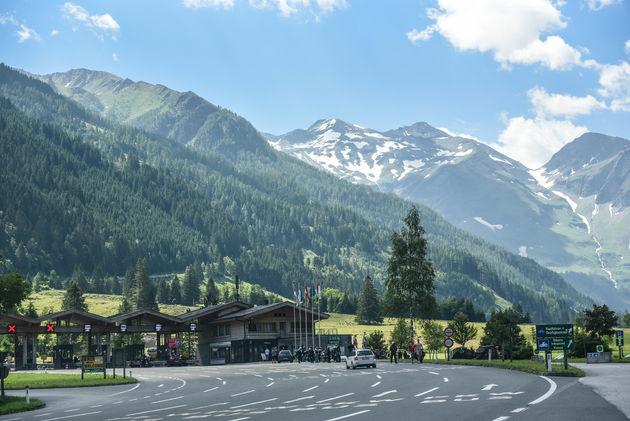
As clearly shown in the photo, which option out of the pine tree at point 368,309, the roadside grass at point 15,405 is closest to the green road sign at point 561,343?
the roadside grass at point 15,405

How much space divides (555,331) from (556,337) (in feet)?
1.00

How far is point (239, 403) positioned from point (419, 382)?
394 inches

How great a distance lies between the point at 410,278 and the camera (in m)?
79.7

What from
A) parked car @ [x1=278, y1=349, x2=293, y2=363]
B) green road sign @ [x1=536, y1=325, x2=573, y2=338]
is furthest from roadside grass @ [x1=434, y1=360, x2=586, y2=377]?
parked car @ [x1=278, y1=349, x2=293, y2=363]

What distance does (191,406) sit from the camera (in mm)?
27953

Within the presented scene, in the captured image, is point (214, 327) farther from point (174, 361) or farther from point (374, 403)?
point (374, 403)

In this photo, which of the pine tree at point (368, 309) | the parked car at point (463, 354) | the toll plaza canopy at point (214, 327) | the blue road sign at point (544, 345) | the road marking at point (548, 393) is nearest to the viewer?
the road marking at point (548, 393)

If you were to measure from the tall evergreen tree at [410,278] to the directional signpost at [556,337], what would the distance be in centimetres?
4095

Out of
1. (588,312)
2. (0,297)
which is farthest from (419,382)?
(0,297)

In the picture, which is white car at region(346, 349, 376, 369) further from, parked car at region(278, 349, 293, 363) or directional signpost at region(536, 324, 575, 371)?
parked car at region(278, 349, 293, 363)

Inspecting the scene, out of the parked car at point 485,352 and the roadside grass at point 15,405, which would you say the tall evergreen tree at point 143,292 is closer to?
the parked car at point 485,352

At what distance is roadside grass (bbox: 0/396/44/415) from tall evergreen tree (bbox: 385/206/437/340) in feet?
166

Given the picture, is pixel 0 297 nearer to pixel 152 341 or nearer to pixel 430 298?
pixel 430 298

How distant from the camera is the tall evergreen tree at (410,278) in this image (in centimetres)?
7969
